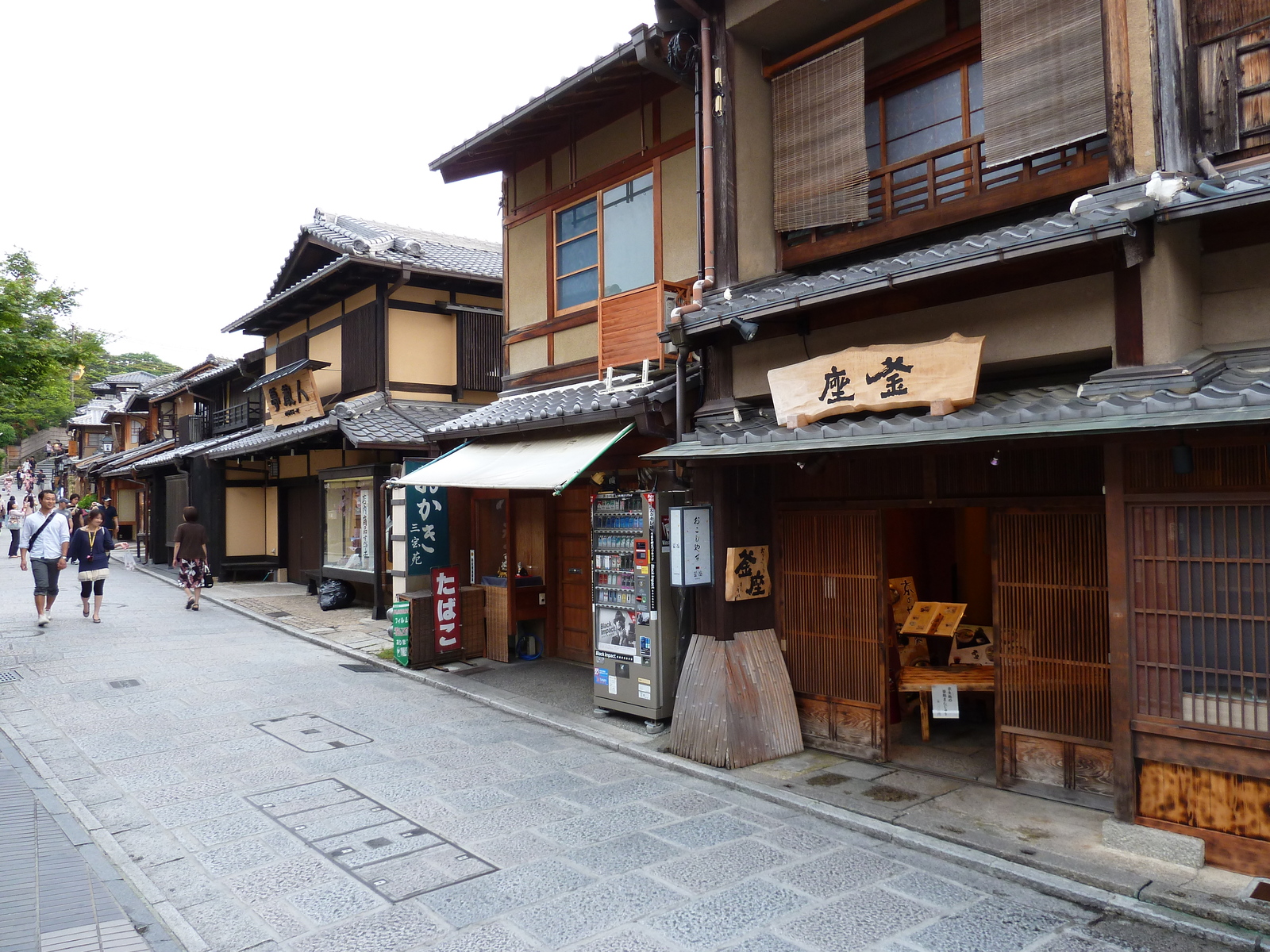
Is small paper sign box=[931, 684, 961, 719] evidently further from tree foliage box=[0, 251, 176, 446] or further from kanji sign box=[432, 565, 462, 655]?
tree foliage box=[0, 251, 176, 446]

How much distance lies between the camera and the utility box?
42.0 ft

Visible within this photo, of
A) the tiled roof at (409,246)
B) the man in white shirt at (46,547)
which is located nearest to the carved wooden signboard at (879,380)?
the tiled roof at (409,246)

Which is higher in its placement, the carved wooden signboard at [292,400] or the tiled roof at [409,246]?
the tiled roof at [409,246]

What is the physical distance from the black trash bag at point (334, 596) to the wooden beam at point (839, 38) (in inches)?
560

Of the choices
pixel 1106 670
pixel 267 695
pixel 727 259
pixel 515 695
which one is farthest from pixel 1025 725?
pixel 267 695

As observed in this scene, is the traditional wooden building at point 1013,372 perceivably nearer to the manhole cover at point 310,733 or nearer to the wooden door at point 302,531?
the manhole cover at point 310,733

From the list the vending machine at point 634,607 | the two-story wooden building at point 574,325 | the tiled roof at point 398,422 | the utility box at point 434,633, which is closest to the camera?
the vending machine at point 634,607

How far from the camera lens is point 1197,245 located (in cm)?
602

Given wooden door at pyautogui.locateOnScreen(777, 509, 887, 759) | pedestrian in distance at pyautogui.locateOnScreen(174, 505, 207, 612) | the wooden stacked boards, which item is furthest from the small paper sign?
pedestrian in distance at pyautogui.locateOnScreen(174, 505, 207, 612)

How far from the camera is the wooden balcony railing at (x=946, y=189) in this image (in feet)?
22.0

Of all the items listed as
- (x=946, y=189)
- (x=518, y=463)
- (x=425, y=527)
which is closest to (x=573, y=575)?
(x=425, y=527)

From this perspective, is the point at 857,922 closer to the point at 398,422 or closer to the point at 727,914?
the point at 727,914

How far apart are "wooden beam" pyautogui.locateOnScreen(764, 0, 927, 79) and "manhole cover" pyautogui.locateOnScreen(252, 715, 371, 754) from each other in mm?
8739

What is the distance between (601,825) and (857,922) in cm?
229
